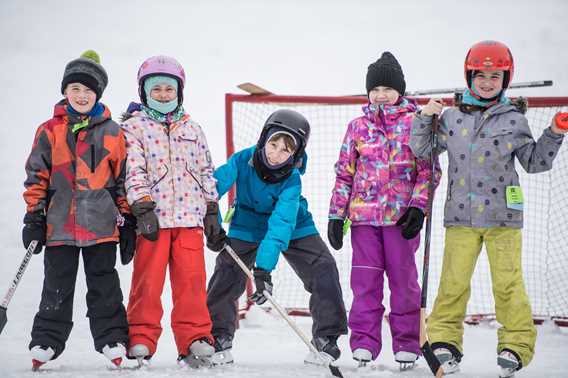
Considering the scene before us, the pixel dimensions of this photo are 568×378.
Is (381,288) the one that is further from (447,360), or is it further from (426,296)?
(447,360)

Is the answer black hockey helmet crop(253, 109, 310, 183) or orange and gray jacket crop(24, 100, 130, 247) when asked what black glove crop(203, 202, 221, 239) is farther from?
orange and gray jacket crop(24, 100, 130, 247)

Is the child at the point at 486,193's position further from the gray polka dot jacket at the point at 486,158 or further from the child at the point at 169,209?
the child at the point at 169,209

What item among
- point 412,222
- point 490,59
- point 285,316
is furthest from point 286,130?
point 490,59

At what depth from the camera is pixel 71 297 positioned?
144 inches

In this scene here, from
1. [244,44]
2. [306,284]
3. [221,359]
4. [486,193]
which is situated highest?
[244,44]

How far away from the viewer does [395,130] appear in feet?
13.1

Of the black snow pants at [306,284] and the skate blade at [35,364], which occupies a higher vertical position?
the black snow pants at [306,284]

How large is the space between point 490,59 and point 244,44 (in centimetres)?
1245

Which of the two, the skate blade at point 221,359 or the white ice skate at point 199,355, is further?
the skate blade at point 221,359

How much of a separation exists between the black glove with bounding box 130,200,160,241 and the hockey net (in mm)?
2030

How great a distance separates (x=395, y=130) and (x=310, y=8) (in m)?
13.8

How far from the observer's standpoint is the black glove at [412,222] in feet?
12.6

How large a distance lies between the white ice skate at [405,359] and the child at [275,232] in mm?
340

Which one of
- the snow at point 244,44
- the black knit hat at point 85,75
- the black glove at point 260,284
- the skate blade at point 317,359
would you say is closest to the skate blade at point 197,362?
the black glove at point 260,284
